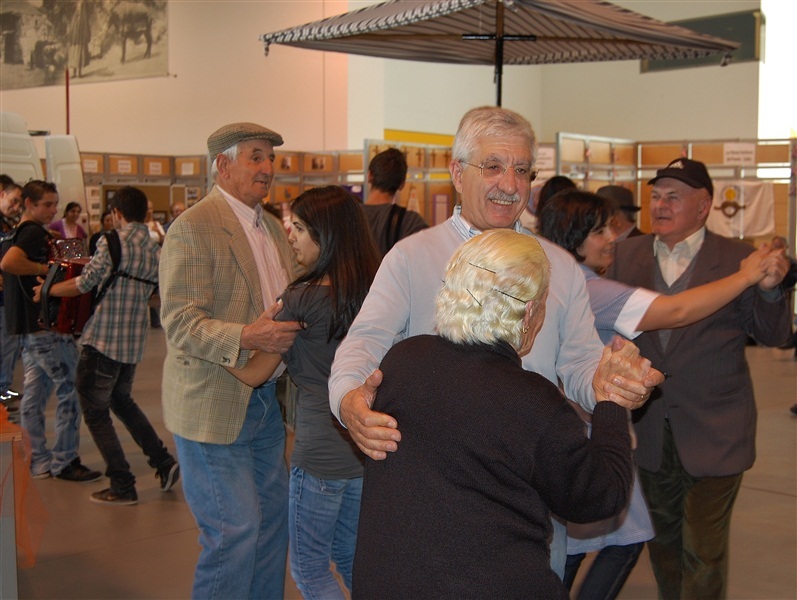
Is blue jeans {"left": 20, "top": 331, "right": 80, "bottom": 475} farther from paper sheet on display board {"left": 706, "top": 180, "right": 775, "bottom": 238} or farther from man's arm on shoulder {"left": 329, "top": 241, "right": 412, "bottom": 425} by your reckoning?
paper sheet on display board {"left": 706, "top": 180, "right": 775, "bottom": 238}

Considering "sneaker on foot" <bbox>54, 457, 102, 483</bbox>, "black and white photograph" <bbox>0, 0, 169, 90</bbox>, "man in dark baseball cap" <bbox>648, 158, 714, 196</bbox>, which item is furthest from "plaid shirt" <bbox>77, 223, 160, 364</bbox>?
"black and white photograph" <bbox>0, 0, 169, 90</bbox>

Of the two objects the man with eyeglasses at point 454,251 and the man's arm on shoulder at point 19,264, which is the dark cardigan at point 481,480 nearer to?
the man with eyeglasses at point 454,251

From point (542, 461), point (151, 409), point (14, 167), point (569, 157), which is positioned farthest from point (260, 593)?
point (569, 157)

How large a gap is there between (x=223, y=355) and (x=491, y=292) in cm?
135

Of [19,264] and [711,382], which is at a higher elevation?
[19,264]

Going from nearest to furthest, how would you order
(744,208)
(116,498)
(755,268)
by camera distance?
1. (755,268)
2. (116,498)
3. (744,208)

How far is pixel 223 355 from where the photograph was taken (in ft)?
9.37

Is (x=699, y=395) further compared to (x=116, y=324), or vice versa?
(x=116, y=324)

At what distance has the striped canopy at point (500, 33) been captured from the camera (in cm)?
457

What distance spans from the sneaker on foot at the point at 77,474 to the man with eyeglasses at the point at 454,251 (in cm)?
429

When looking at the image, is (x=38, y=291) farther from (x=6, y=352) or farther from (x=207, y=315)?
(x=207, y=315)

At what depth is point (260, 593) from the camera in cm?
328

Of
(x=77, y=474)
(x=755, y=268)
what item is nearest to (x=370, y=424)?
(x=755, y=268)

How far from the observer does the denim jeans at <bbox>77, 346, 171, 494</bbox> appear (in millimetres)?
5266
